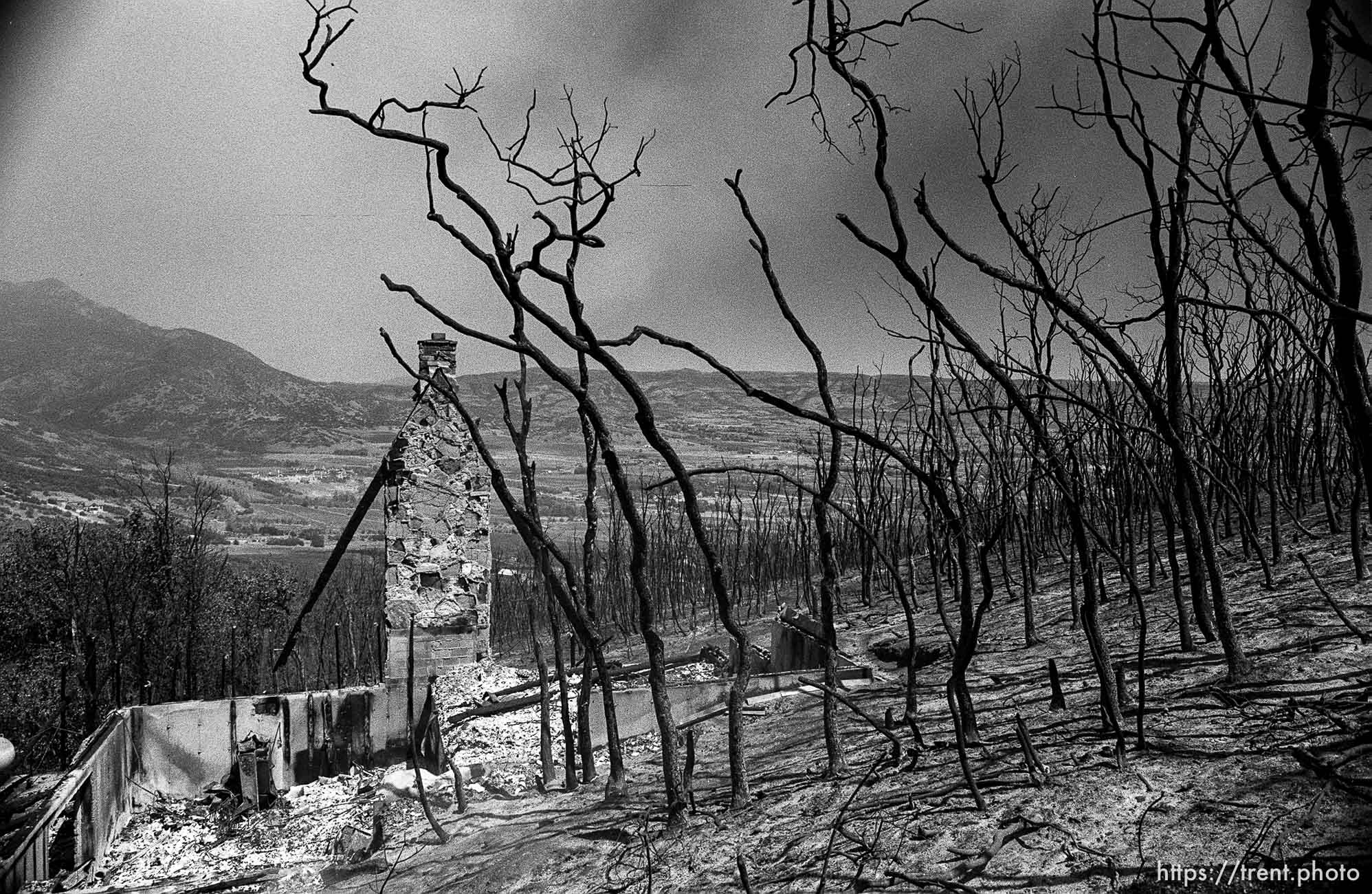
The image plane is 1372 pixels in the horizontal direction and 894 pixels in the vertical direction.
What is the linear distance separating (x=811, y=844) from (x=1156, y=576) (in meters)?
5.42

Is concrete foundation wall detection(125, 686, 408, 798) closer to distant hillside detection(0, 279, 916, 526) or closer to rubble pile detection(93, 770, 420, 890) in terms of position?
rubble pile detection(93, 770, 420, 890)

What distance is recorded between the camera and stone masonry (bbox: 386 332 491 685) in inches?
274

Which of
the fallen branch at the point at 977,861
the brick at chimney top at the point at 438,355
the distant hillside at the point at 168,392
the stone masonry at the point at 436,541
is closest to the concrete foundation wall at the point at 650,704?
the stone masonry at the point at 436,541

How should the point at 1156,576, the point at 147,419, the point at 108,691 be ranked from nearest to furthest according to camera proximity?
the point at 1156,576
the point at 108,691
the point at 147,419

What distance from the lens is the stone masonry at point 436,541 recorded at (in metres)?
6.96

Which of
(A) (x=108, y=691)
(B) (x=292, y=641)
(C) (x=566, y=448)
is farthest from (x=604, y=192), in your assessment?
(C) (x=566, y=448)

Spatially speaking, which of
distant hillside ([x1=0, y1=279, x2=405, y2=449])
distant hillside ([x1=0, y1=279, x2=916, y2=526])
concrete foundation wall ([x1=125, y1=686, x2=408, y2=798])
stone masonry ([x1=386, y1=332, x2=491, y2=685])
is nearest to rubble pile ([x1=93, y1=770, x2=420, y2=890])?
concrete foundation wall ([x1=125, y1=686, x2=408, y2=798])

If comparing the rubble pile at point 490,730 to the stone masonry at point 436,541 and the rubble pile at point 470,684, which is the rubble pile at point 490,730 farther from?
the stone masonry at point 436,541

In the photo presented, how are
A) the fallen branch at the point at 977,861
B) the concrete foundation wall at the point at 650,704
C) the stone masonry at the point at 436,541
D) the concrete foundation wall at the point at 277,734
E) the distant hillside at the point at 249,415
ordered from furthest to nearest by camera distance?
the distant hillside at the point at 249,415 < the stone masonry at the point at 436,541 < the concrete foundation wall at the point at 650,704 < the concrete foundation wall at the point at 277,734 < the fallen branch at the point at 977,861

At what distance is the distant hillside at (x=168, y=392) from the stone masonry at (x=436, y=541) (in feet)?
237

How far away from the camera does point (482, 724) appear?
625 cm

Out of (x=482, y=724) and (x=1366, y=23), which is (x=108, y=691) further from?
(x=1366, y=23)

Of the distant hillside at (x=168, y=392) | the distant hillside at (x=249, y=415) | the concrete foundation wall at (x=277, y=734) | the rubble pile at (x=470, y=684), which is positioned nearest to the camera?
the concrete foundation wall at (x=277, y=734)

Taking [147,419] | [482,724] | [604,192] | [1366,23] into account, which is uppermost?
[147,419]
